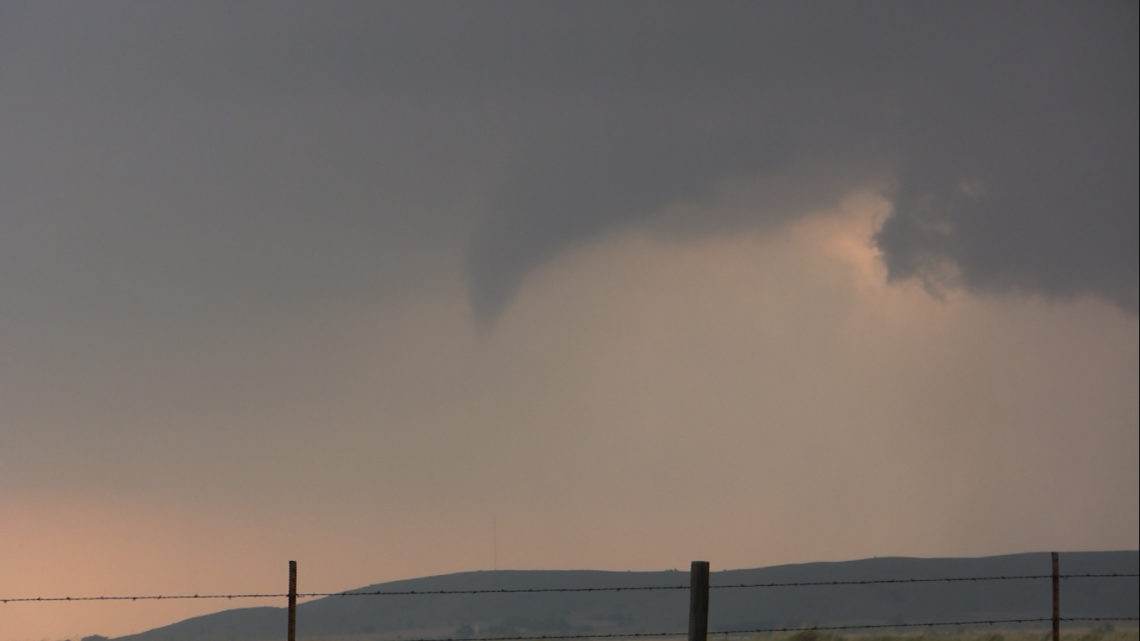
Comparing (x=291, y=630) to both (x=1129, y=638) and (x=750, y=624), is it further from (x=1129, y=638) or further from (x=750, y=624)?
(x=750, y=624)

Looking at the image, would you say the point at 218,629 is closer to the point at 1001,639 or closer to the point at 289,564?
the point at 1001,639

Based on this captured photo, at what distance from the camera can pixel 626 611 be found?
655 feet

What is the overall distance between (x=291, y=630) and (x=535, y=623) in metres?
181

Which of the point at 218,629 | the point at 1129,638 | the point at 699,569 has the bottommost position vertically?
the point at 218,629

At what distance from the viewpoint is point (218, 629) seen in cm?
19612

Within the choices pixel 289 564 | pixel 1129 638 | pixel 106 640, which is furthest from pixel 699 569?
pixel 106 640

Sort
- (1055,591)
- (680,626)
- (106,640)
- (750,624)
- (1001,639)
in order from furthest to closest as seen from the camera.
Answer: (750,624) < (680,626) < (106,640) < (1001,639) < (1055,591)

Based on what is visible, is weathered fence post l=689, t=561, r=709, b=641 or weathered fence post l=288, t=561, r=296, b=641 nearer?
weathered fence post l=288, t=561, r=296, b=641

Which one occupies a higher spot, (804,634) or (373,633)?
(804,634)

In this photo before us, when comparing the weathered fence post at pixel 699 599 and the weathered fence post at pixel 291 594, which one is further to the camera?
the weathered fence post at pixel 699 599

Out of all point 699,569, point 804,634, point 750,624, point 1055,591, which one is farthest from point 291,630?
point 750,624

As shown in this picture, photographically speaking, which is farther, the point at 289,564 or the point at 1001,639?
the point at 1001,639

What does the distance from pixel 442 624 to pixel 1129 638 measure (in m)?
154

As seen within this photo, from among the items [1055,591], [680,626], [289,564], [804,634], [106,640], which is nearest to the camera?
[289,564]
